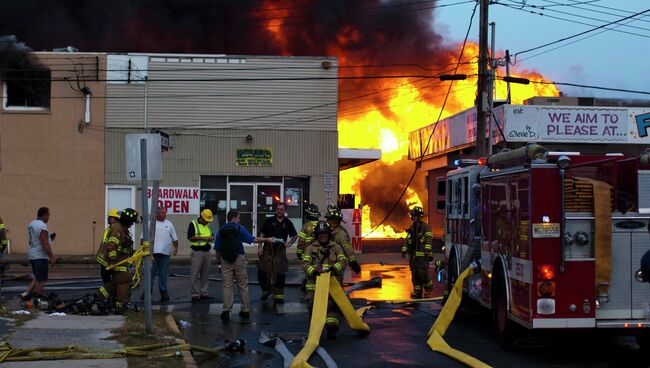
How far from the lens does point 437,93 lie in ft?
112

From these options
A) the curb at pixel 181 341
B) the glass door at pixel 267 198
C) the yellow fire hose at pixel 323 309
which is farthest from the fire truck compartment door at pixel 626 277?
the glass door at pixel 267 198

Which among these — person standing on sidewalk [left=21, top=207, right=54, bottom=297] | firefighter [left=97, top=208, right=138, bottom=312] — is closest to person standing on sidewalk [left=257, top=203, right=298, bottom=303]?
firefighter [left=97, top=208, right=138, bottom=312]

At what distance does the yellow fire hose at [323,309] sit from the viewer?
26.3 feet

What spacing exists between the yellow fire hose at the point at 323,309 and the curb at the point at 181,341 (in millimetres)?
1120

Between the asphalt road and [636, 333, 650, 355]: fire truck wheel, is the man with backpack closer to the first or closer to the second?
the asphalt road

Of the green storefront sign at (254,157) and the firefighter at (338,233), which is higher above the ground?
the green storefront sign at (254,157)

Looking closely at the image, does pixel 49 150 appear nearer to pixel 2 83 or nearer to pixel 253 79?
pixel 2 83

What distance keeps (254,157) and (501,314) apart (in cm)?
1647

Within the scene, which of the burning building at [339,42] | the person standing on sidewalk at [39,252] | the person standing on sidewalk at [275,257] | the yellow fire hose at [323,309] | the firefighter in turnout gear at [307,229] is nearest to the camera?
the yellow fire hose at [323,309]

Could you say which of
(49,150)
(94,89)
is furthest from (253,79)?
(49,150)

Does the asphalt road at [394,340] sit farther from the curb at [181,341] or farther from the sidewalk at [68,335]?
the sidewalk at [68,335]

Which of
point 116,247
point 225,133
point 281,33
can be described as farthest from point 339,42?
point 116,247

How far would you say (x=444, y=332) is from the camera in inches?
352

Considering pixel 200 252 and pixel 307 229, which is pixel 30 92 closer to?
pixel 200 252
